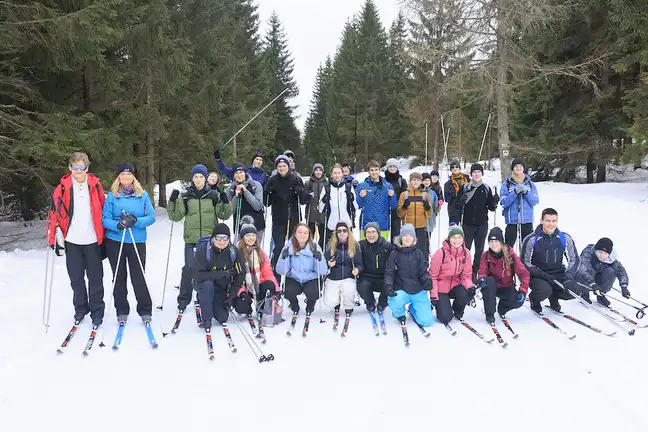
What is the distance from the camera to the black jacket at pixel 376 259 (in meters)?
5.85

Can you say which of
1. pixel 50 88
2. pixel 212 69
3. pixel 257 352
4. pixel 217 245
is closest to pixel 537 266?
pixel 257 352

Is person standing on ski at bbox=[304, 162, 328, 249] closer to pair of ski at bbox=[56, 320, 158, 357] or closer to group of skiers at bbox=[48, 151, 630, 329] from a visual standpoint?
group of skiers at bbox=[48, 151, 630, 329]

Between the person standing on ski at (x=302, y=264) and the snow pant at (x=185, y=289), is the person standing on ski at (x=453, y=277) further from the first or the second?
the snow pant at (x=185, y=289)

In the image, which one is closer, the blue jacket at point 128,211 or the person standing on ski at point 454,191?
the blue jacket at point 128,211

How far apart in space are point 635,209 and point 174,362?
39.6 feet

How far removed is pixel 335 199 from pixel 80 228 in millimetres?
3763

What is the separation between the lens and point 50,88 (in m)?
9.61

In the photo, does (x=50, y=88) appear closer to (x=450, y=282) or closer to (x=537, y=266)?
(x=450, y=282)

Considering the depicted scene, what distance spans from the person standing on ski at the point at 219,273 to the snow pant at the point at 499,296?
3.08 metres

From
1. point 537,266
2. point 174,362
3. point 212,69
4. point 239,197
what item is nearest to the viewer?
point 174,362

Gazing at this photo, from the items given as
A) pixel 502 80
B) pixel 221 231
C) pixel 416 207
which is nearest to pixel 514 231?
pixel 416 207

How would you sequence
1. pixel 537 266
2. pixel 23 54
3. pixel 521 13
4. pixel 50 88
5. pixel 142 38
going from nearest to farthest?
1. pixel 537 266
2. pixel 23 54
3. pixel 50 88
4. pixel 142 38
5. pixel 521 13

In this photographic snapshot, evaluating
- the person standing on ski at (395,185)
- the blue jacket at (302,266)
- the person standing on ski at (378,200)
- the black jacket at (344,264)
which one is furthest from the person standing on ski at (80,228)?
the person standing on ski at (395,185)

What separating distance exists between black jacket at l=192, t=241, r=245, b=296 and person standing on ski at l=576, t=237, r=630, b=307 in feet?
15.3
